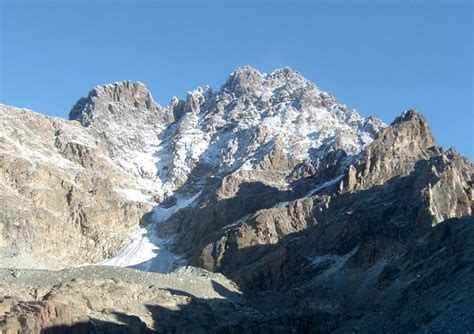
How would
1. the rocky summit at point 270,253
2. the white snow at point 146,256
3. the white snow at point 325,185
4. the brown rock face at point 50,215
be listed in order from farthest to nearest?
the white snow at point 146,256 < the white snow at point 325,185 < the brown rock face at point 50,215 < the rocky summit at point 270,253

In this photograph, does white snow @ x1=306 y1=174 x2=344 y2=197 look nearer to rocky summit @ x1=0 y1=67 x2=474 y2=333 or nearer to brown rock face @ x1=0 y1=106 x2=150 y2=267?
rocky summit @ x1=0 y1=67 x2=474 y2=333

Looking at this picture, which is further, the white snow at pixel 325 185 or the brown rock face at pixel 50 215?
the white snow at pixel 325 185

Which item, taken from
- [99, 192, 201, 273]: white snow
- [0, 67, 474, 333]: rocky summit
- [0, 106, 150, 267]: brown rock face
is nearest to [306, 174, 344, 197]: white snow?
[0, 67, 474, 333]: rocky summit

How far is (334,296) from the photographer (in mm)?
116750

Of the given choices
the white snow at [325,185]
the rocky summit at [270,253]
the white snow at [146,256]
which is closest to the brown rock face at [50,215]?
the rocky summit at [270,253]

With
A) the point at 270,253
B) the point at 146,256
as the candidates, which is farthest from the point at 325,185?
the point at 146,256

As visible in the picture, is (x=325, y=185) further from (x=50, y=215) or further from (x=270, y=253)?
(x=50, y=215)

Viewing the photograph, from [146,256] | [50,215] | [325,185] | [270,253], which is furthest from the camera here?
[146,256]

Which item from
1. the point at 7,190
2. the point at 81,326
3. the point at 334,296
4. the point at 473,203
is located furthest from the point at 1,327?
the point at 7,190

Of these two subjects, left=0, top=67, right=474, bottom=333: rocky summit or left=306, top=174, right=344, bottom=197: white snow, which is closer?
left=0, top=67, right=474, bottom=333: rocky summit

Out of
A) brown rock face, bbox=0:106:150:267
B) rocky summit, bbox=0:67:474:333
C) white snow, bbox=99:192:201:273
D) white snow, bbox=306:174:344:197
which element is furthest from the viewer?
white snow, bbox=99:192:201:273

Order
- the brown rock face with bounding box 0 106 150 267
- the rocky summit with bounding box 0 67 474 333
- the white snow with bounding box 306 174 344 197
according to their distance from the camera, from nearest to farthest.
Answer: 1. the rocky summit with bounding box 0 67 474 333
2. the brown rock face with bounding box 0 106 150 267
3. the white snow with bounding box 306 174 344 197

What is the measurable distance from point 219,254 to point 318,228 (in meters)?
23.0

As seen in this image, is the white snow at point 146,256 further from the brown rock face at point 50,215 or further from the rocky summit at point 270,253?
the brown rock face at point 50,215
